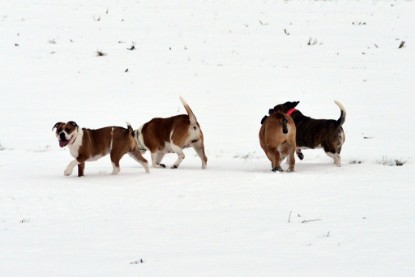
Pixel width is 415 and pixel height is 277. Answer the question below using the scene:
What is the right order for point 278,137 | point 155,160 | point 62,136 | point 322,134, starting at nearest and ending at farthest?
point 62,136
point 278,137
point 322,134
point 155,160

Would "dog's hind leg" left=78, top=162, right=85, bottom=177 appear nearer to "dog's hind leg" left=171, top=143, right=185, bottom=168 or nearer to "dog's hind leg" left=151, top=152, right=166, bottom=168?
"dog's hind leg" left=151, top=152, right=166, bottom=168

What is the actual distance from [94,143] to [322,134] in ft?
12.3

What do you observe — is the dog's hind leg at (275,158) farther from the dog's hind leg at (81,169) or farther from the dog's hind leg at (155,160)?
the dog's hind leg at (81,169)

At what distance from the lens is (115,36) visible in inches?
1028

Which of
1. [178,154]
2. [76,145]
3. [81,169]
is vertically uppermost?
[76,145]

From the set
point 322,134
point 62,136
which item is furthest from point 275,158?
point 62,136

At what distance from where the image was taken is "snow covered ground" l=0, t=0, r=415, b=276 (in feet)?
20.8

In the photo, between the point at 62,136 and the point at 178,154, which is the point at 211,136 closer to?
the point at 178,154

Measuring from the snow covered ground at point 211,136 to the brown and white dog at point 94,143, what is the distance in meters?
0.36

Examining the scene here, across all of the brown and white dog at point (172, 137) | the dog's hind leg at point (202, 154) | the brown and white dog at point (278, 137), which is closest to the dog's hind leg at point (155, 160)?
the brown and white dog at point (172, 137)

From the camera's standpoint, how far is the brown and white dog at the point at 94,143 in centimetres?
1080

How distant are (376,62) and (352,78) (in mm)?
2003

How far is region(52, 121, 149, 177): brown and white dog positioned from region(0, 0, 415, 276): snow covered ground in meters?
0.36

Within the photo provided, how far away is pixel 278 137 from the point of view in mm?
11242
